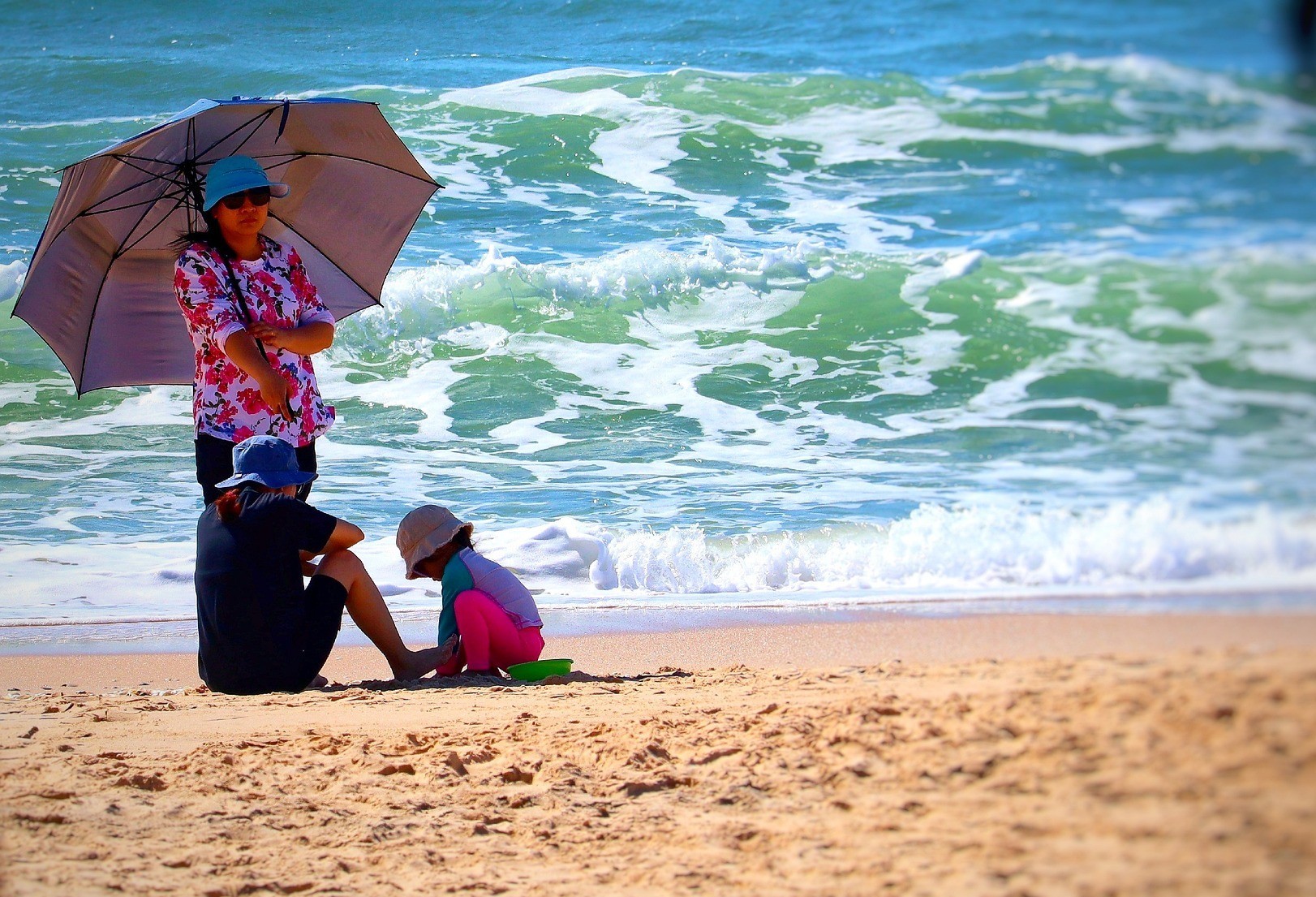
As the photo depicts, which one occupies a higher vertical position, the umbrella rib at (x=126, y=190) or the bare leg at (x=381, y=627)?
the umbrella rib at (x=126, y=190)

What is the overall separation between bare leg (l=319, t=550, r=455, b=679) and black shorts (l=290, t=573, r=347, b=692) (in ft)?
0.32

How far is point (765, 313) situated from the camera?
966cm

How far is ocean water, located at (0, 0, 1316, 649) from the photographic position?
5.23ft

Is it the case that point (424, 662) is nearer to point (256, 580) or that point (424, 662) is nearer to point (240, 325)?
point (256, 580)

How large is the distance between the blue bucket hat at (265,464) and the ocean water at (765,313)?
1.75 metres

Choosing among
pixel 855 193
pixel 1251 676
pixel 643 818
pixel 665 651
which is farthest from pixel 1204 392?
pixel 855 193

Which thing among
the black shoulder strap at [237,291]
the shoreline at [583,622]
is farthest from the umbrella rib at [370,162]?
the shoreline at [583,622]

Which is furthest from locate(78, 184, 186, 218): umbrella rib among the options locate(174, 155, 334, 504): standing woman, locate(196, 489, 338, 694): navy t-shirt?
locate(196, 489, 338, 694): navy t-shirt

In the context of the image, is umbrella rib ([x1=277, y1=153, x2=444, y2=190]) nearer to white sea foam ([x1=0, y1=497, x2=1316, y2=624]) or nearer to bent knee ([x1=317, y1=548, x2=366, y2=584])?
bent knee ([x1=317, y1=548, x2=366, y2=584])

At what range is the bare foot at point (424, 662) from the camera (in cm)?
382

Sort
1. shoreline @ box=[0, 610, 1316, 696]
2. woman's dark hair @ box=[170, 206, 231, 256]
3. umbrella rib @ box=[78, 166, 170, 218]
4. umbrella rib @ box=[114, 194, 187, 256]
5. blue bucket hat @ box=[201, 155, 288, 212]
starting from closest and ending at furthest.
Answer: shoreline @ box=[0, 610, 1316, 696] → blue bucket hat @ box=[201, 155, 288, 212] → woman's dark hair @ box=[170, 206, 231, 256] → umbrella rib @ box=[78, 166, 170, 218] → umbrella rib @ box=[114, 194, 187, 256]

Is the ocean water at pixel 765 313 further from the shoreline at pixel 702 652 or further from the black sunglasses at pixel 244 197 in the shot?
the black sunglasses at pixel 244 197

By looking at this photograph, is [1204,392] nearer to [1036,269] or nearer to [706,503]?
[706,503]

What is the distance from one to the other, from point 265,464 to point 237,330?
0.44 metres
